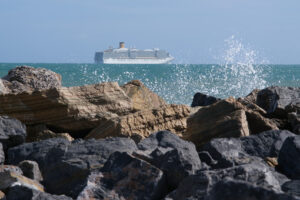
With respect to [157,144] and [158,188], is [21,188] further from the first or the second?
[157,144]

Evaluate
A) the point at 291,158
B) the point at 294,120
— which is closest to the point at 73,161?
the point at 291,158

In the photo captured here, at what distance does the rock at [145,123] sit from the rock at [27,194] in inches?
60.9

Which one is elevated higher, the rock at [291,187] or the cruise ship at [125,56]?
the rock at [291,187]

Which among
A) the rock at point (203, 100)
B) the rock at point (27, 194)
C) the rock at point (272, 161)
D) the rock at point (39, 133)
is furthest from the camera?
the rock at point (203, 100)

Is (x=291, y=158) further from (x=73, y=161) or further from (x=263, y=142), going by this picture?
(x=73, y=161)

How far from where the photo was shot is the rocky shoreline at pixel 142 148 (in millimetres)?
2605

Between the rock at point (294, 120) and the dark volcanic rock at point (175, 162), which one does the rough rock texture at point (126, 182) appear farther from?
the rock at point (294, 120)

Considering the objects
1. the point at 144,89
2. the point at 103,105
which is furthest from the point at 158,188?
the point at 144,89

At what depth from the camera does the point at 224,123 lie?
14.5ft

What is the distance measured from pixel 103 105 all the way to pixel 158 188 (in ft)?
7.58

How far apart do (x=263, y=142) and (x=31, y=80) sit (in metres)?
3.98

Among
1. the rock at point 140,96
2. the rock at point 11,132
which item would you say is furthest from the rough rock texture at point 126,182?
the rock at point 140,96

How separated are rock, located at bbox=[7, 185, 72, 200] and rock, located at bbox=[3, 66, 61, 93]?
4006mm

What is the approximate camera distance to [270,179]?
247 cm
